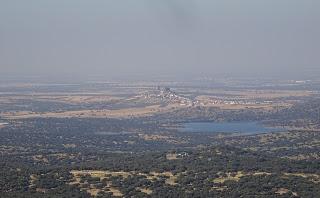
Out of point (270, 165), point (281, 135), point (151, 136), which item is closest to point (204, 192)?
point (270, 165)

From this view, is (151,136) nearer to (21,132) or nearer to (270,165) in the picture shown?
(21,132)

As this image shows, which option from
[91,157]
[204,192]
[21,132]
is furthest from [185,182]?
[21,132]

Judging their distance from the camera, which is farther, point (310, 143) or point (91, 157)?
point (310, 143)

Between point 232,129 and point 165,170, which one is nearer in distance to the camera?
point 165,170

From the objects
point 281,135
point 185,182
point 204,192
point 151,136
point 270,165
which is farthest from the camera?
point 151,136

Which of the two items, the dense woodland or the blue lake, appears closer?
the dense woodland

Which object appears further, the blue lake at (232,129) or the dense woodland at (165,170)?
the blue lake at (232,129)

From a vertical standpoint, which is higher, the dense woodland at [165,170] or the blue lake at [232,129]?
the dense woodland at [165,170]

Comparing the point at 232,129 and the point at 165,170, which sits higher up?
the point at 165,170

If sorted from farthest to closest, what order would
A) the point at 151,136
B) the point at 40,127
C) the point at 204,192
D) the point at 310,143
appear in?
the point at 40,127, the point at 151,136, the point at 310,143, the point at 204,192

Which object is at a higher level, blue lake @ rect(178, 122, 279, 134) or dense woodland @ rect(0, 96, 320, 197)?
dense woodland @ rect(0, 96, 320, 197)
